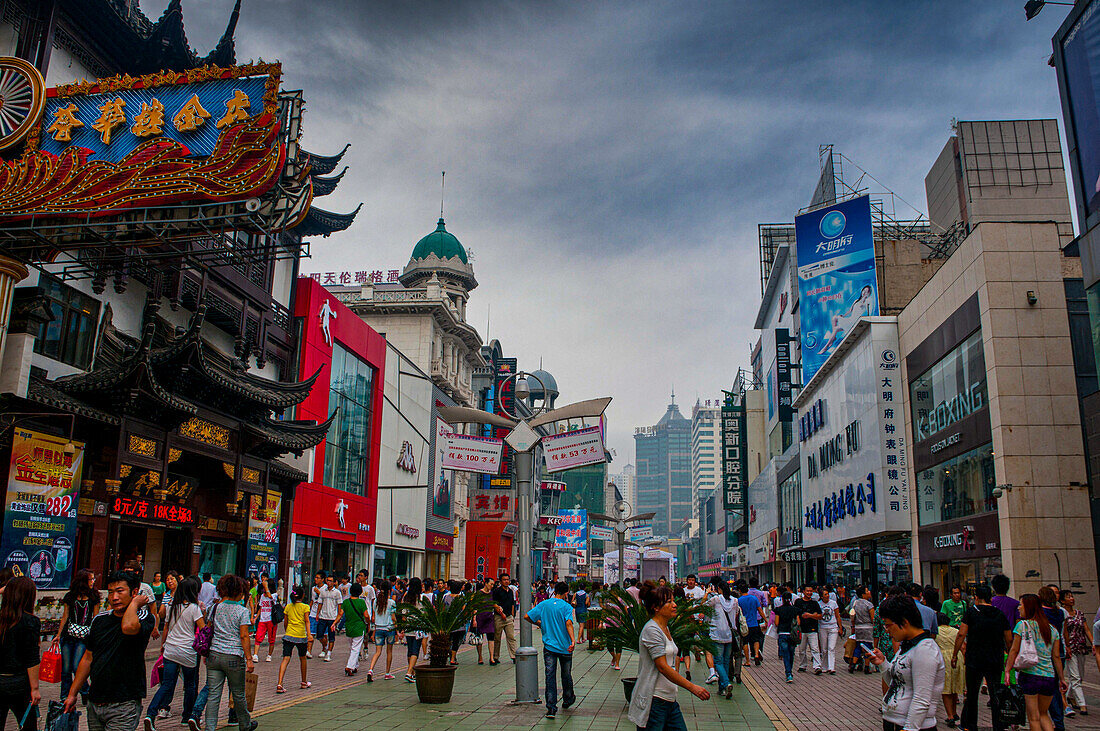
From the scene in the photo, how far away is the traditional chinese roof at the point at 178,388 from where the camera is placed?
59.0 ft

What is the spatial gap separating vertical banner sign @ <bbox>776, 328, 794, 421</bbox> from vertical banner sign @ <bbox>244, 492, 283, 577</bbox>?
123ft

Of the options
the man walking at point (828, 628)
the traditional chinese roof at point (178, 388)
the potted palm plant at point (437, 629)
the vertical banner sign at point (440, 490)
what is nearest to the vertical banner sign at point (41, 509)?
the traditional chinese roof at point (178, 388)

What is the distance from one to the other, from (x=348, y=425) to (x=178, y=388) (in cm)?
1438

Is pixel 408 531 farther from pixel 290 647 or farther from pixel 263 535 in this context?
pixel 290 647

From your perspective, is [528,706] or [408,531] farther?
[408,531]

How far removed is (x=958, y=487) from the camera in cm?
2589

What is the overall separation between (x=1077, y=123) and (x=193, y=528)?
25.5m

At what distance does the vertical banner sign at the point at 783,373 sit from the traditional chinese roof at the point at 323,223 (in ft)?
110

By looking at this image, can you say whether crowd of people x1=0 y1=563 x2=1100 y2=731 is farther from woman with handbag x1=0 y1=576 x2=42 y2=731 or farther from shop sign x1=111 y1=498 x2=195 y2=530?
shop sign x1=111 y1=498 x2=195 y2=530

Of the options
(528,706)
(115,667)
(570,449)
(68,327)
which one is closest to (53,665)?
(115,667)

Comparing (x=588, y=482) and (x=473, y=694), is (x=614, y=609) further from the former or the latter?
(x=588, y=482)

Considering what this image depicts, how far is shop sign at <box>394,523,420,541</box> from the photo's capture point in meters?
41.2

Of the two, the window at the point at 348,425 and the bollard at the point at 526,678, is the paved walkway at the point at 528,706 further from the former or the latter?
the window at the point at 348,425

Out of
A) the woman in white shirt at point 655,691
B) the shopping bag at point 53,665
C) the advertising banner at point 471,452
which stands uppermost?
the advertising banner at point 471,452
